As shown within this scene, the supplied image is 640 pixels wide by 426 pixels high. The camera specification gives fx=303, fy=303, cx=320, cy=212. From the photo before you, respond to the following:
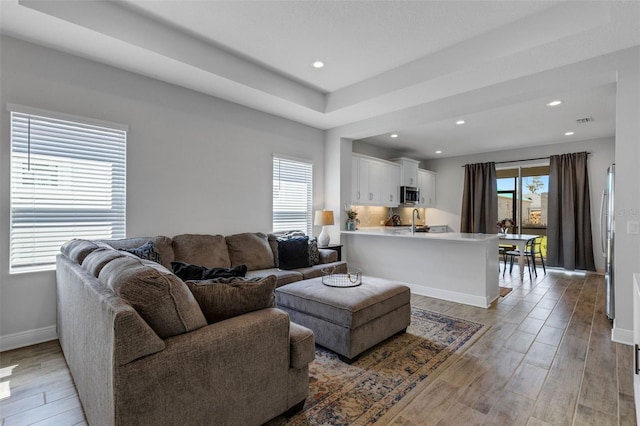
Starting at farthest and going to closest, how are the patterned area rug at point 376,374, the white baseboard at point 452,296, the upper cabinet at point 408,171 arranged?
the upper cabinet at point 408,171 → the white baseboard at point 452,296 → the patterned area rug at point 376,374

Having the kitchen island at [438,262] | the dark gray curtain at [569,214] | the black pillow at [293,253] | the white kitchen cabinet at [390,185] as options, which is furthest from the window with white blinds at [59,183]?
the dark gray curtain at [569,214]

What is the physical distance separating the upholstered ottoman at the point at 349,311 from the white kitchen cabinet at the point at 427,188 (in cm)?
529

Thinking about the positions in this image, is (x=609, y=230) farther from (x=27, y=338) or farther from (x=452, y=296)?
(x=27, y=338)

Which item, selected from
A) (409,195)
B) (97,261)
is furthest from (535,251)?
(97,261)

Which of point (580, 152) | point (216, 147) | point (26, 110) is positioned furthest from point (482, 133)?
point (26, 110)

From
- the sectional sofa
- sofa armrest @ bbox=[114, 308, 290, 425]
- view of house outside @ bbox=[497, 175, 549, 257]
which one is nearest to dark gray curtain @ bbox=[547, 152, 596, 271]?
view of house outside @ bbox=[497, 175, 549, 257]

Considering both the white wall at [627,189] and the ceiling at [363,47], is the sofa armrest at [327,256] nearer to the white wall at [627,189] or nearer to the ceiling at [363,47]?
the ceiling at [363,47]

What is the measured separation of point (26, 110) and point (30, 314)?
6.19 ft

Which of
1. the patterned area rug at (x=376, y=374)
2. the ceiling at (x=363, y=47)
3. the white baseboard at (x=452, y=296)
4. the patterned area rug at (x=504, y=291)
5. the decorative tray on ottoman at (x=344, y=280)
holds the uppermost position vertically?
the ceiling at (x=363, y=47)

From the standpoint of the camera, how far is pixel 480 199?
24.6ft

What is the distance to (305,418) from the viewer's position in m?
1.82

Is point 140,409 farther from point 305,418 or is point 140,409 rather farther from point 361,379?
point 361,379

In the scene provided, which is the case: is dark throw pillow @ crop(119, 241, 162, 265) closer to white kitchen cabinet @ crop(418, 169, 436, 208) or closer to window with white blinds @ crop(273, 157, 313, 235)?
window with white blinds @ crop(273, 157, 313, 235)

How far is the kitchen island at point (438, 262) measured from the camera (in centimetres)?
392
